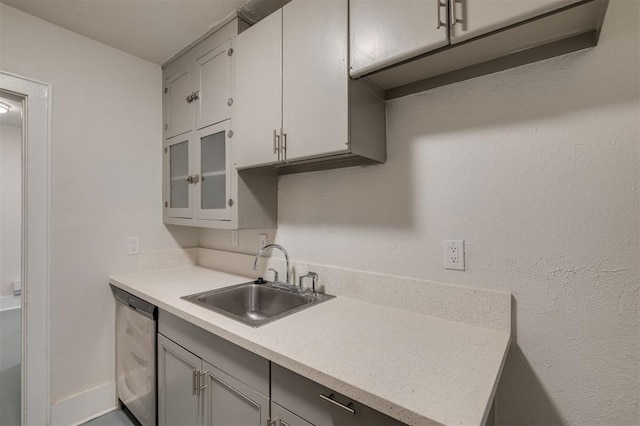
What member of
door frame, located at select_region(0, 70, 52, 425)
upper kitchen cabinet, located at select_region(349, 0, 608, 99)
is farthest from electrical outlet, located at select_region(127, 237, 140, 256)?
upper kitchen cabinet, located at select_region(349, 0, 608, 99)

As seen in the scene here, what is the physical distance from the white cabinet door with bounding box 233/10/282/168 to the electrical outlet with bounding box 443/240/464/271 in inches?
34.1

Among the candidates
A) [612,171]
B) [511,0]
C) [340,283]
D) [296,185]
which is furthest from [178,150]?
[612,171]

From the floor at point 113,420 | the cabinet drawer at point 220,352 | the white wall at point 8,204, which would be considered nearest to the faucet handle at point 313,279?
the cabinet drawer at point 220,352

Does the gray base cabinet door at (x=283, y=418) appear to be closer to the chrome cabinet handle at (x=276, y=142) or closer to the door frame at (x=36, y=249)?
the chrome cabinet handle at (x=276, y=142)

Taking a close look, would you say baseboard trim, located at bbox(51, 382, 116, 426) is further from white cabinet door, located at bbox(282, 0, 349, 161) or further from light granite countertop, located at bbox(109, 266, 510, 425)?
white cabinet door, located at bbox(282, 0, 349, 161)

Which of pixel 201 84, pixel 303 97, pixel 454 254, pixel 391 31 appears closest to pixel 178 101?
pixel 201 84

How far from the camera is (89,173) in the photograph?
1915 mm

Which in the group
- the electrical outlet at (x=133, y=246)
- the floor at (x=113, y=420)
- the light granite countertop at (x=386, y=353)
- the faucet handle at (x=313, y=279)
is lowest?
the floor at (x=113, y=420)

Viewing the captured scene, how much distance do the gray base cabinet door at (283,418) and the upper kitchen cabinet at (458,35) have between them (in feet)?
4.08

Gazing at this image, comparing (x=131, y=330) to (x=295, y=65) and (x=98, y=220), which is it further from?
(x=295, y=65)

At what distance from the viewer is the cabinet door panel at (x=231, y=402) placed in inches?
42.4

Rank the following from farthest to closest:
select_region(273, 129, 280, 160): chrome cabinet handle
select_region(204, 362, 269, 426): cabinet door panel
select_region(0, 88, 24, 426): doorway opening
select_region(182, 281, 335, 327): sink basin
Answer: select_region(0, 88, 24, 426): doorway opening < select_region(182, 281, 335, 327): sink basin < select_region(273, 129, 280, 160): chrome cabinet handle < select_region(204, 362, 269, 426): cabinet door panel

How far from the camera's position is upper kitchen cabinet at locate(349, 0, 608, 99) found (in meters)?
0.86

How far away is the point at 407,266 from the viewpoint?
53.2 inches
